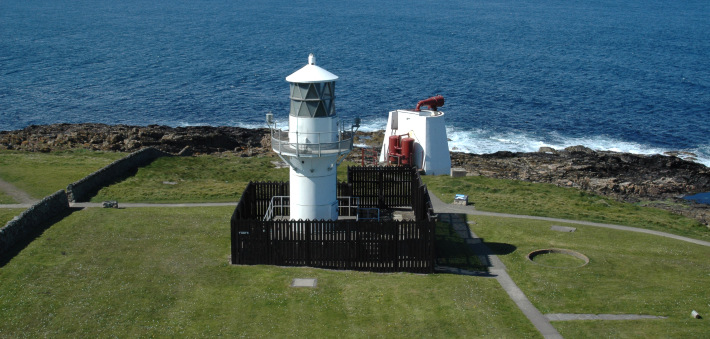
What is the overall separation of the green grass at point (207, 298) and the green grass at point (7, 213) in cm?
337

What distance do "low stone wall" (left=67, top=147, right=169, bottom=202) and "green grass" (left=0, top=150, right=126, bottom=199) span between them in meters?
2.05

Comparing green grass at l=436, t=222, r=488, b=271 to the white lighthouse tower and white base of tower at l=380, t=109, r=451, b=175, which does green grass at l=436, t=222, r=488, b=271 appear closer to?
the white lighthouse tower

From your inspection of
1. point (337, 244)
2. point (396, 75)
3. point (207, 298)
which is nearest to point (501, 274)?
point (337, 244)

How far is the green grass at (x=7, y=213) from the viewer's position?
30344 mm

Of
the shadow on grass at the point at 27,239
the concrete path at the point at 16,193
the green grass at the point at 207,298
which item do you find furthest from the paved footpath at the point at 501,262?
the concrete path at the point at 16,193

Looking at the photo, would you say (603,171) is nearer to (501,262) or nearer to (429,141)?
(429,141)

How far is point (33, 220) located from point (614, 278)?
2533 cm

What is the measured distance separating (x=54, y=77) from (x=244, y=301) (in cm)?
9853

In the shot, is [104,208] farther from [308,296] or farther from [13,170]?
[308,296]

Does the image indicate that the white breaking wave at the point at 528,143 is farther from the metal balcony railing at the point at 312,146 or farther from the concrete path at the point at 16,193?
the metal balcony railing at the point at 312,146

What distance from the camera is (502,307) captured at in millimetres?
23281

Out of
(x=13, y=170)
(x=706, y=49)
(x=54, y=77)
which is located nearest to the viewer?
(x=13, y=170)

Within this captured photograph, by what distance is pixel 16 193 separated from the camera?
36188mm

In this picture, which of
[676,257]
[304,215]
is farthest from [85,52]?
[676,257]
